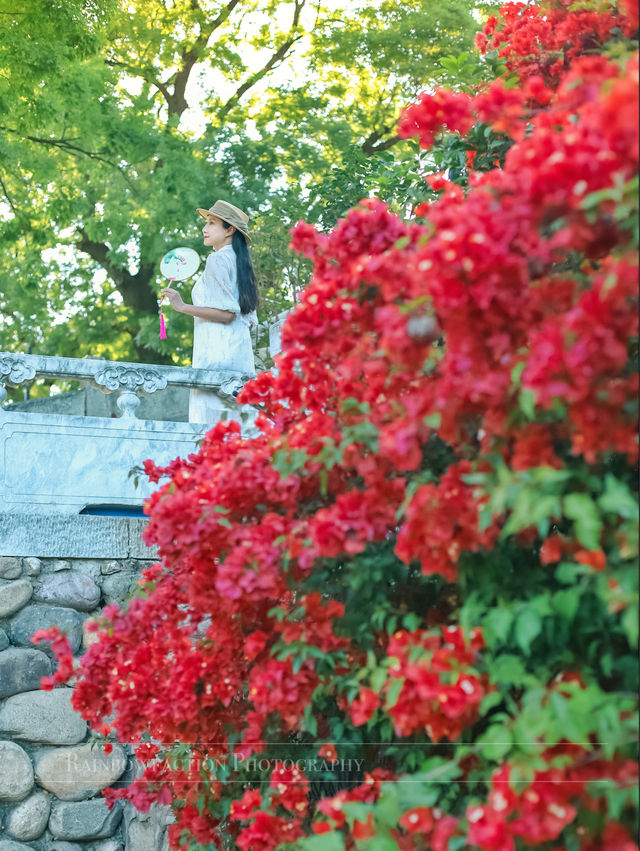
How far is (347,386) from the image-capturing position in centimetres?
252

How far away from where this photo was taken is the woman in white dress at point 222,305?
5.86 metres

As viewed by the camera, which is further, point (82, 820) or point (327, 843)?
point (82, 820)

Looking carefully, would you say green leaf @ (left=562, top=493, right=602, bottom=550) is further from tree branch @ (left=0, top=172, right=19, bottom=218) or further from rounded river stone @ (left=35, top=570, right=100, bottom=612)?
tree branch @ (left=0, top=172, right=19, bottom=218)

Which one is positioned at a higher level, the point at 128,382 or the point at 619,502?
the point at 128,382

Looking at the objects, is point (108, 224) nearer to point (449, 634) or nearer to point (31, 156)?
point (31, 156)

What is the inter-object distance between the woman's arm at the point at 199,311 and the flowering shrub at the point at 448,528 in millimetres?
2620

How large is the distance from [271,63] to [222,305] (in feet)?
32.6

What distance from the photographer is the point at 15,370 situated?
5168 mm

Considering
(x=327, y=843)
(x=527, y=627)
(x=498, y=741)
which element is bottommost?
(x=327, y=843)

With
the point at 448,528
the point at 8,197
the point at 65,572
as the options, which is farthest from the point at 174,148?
the point at 448,528

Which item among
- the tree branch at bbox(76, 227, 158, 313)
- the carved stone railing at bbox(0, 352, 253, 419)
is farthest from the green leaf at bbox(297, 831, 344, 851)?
the tree branch at bbox(76, 227, 158, 313)

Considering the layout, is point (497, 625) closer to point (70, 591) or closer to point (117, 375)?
point (70, 591)

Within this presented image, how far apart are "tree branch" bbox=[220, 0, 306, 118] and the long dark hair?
29.2 feet

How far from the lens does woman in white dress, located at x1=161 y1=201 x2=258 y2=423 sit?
5859 mm
